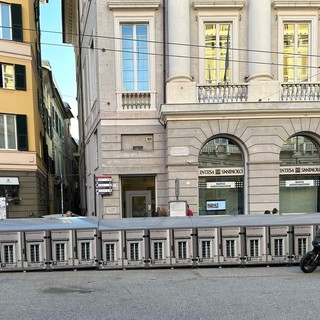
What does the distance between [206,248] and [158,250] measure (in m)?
1.16

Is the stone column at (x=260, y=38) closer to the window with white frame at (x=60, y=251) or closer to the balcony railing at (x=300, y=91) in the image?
the balcony railing at (x=300, y=91)

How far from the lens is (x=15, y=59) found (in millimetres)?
18359

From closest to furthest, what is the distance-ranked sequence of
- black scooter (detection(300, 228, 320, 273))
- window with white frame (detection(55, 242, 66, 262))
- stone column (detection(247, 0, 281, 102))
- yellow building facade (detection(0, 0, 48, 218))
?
black scooter (detection(300, 228, 320, 273)), window with white frame (detection(55, 242, 66, 262)), stone column (detection(247, 0, 281, 102)), yellow building facade (detection(0, 0, 48, 218))

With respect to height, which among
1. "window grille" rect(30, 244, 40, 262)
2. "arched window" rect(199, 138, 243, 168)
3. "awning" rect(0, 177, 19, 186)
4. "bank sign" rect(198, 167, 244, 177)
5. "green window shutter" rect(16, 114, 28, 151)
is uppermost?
"green window shutter" rect(16, 114, 28, 151)

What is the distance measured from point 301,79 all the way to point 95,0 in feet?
34.2

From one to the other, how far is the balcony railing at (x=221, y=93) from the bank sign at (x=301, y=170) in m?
3.70

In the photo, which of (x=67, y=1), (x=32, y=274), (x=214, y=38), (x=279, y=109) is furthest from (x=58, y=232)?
(x=67, y=1)

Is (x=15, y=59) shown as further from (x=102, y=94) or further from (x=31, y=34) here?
(x=102, y=94)

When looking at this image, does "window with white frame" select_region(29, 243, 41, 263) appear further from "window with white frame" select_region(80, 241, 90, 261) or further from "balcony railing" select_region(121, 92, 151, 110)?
"balcony railing" select_region(121, 92, 151, 110)

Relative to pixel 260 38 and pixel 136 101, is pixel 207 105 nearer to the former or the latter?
pixel 136 101

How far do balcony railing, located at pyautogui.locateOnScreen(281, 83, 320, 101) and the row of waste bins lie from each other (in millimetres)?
8331

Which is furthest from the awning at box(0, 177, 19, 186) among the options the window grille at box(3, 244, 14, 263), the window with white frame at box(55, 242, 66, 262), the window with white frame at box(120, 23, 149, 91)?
the window with white frame at box(55, 242, 66, 262)

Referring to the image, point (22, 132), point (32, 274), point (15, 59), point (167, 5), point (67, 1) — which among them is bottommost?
point (32, 274)

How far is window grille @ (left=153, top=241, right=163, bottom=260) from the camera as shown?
8.03m
